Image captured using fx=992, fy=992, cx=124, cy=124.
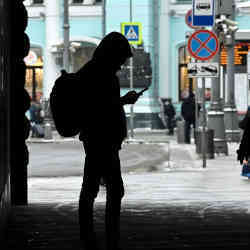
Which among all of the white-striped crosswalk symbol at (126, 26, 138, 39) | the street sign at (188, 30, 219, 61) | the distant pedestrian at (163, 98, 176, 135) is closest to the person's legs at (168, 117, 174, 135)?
the distant pedestrian at (163, 98, 176, 135)

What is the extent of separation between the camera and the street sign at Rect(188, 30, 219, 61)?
2066 cm

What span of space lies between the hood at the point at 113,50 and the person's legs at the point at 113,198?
0.67 metres

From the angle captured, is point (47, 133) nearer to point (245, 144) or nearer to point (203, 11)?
point (203, 11)

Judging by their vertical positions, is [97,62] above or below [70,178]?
above

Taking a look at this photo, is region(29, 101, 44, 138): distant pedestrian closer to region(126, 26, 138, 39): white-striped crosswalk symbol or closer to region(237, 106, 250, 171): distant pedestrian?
region(126, 26, 138, 39): white-striped crosswalk symbol

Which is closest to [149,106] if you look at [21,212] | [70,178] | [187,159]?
[187,159]

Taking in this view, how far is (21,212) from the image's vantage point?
35.0 ft

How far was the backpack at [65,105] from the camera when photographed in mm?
6898

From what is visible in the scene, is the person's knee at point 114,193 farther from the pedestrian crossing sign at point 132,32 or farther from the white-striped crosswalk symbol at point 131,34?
the white-striped crosswalk symbol at point 131,34

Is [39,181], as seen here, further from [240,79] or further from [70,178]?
[240,79]

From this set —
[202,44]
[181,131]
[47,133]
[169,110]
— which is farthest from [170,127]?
[202,44]

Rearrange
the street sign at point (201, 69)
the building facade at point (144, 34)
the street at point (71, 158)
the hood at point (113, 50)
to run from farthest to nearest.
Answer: the building facade at point (144, 34), the street at point (71, 158), the street sign at point (201, 69), the hood at point (113, 50)

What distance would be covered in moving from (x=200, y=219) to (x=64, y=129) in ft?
10.5

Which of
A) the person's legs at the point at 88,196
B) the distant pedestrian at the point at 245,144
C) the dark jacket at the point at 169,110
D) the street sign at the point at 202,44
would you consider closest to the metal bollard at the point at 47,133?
the dark jacket at the point at 169,110
